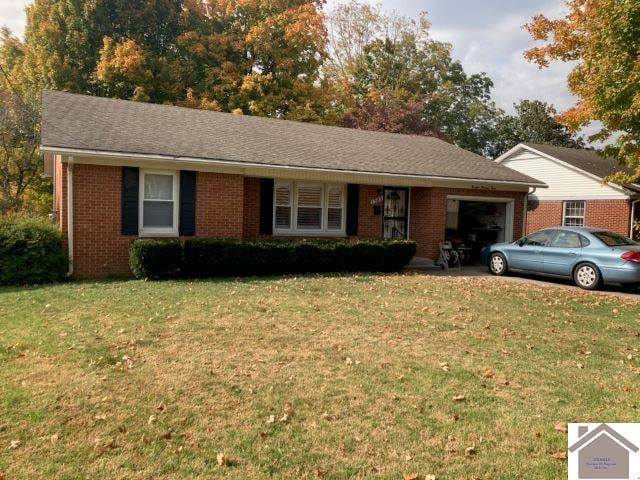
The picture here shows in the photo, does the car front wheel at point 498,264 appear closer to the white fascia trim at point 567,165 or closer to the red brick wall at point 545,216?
the white fascia trim at point 567,165

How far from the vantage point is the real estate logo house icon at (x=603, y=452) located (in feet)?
10.3

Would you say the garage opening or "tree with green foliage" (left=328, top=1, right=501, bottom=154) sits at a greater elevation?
"tree with green foliage" (left=328, top=1, right=501, bottom=154)

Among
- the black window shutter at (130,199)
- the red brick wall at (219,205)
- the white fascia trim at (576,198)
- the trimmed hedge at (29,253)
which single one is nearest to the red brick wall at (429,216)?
the red brick wall at (219,205)

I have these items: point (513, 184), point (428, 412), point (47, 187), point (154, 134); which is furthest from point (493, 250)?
point (47, 187)

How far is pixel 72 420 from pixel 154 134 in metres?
10.2

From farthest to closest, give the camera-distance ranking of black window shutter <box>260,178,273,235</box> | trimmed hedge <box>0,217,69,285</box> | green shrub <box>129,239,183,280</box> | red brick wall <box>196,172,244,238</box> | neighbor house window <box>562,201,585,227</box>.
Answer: neighbor house window <box>562,201,585,227</box>, black window shutter <box>260,178,273,235</box>, red brick wall <box>196,172,244,238</box>, green shrub <box>129,239,183,280</box>, trimmed hedge <box>0,217,69,285</box>

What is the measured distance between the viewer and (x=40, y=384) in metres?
4.78

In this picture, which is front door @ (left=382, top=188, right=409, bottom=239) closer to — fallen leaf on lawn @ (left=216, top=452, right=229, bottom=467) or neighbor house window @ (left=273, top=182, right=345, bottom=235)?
neighbor house window @ (left=273, top=182, right=345, bottom=235)

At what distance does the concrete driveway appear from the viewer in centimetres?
1191

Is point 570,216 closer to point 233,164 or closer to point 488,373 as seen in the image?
point 233,164

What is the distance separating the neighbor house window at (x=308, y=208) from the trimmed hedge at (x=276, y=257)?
62.2 inches

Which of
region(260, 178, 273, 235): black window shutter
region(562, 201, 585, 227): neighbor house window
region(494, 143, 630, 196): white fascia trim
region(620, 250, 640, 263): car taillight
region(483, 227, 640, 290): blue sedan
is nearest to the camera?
region(620, 250, 640, 263): car taillight

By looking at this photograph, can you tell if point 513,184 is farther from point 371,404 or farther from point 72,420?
point 72,420

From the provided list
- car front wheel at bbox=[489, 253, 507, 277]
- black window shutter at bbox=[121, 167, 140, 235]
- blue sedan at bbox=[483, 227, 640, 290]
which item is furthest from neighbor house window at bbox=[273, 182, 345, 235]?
blue sedan at bbox=[483, 227, 640, 290]
